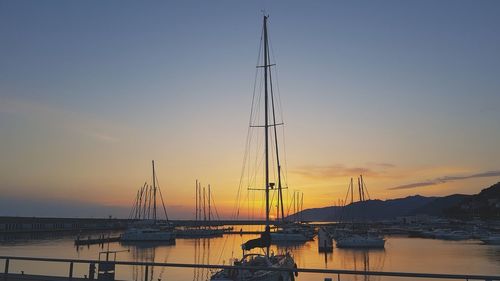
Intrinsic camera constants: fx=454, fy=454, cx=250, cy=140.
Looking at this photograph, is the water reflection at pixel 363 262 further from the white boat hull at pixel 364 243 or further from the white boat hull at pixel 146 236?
the white boat hull at pixel 146 236

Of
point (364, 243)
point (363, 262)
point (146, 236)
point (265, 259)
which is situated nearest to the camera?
point (265, 259)

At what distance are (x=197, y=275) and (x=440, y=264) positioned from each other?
29912 millimetres

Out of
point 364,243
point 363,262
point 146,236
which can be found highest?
point 146,236

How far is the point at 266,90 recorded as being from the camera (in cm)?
2872

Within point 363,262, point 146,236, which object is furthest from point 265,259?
point 146,236

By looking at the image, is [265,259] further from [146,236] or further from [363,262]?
[146,236]

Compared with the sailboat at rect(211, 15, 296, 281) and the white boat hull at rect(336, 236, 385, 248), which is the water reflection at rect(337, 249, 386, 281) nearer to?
the white boat hull at rect(336, 236, 385, 248)

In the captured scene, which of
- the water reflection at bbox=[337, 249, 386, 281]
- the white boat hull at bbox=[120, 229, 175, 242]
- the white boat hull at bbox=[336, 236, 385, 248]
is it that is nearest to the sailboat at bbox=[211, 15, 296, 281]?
the water reflection at bbox=[337, 249, 386, 281]

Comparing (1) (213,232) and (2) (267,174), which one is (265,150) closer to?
(2) (267,174)

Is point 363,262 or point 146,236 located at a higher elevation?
point 146,236

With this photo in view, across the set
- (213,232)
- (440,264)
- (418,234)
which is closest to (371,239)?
(440,264)

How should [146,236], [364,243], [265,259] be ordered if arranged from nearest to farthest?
[265,259]
[364,243]
[146,236]

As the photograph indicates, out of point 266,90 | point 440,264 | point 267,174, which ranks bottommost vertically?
point 440,264

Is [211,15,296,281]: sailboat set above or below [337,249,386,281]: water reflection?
above
